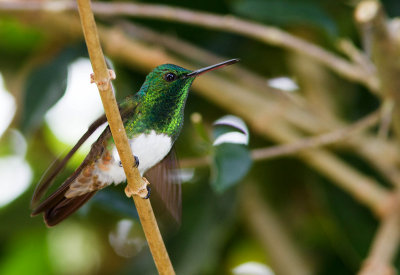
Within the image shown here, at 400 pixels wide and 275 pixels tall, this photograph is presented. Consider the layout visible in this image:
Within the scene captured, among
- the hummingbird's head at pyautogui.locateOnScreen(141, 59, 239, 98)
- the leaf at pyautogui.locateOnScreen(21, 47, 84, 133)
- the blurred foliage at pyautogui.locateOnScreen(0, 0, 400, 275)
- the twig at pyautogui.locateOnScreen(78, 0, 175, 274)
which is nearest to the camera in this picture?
the twig at pyautogui.locateOnScreen(78, 0, 175, 274)

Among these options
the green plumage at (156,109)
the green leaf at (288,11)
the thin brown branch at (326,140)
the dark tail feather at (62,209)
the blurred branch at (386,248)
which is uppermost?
the green leaf at (288,11)

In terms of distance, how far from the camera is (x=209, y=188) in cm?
251

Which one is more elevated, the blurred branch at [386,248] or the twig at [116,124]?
the twig at [116,124]

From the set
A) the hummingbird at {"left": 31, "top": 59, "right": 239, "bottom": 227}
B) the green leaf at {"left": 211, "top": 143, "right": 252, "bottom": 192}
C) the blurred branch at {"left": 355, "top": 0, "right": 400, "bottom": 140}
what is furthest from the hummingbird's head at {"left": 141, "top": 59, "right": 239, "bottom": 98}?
the blurred branch at {"left": 355, "top": 0, "right": 400, "bottom": 140}

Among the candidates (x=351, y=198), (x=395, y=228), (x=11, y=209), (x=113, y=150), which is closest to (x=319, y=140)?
(x=395, y=228)

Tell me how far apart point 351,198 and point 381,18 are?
97 cm

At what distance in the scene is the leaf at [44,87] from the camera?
2.17m

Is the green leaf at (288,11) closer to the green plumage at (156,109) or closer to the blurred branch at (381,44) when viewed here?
the blurred branch at (381,44)

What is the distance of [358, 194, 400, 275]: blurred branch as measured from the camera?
1.85 meters

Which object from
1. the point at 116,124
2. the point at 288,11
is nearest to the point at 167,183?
the point at 116,124

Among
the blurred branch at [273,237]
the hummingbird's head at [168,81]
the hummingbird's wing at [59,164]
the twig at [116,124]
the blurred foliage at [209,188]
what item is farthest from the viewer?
the blurred branch at [273,237]

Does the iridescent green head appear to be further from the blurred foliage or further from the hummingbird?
the blurred foliage

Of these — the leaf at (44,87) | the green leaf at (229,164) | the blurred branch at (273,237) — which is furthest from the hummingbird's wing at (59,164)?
the blurred branch at (273,237)

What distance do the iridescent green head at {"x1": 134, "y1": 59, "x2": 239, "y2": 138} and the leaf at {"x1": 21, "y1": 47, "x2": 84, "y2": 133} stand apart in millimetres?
879
